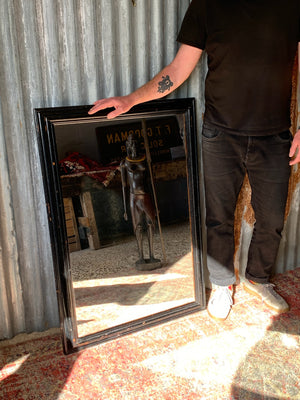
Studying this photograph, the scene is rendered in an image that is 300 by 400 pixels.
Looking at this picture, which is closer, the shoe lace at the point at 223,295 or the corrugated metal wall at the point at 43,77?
the corrugated metal wall at the point at 43,77

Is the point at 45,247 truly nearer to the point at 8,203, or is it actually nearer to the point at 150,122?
the point at 8,203

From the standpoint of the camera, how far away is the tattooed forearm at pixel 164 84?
89.7 inches

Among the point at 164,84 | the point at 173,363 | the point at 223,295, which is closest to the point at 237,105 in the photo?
the point at 164,84

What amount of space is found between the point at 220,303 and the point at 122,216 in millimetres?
891

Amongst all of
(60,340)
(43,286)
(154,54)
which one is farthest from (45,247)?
(154,54)

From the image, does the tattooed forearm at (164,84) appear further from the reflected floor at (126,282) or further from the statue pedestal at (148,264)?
the statue pedestal at (148,264)

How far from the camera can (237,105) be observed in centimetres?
225

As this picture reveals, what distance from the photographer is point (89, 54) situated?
2.18 meters

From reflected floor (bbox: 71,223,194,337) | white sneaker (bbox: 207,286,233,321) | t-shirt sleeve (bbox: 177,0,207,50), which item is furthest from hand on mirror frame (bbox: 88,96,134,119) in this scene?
white sneaker (bbox: 207,286,233,321)

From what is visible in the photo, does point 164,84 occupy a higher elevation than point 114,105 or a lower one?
higher

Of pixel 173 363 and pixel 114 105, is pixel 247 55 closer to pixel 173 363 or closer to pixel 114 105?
pixel 114 105

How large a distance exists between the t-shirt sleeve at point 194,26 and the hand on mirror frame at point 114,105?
496 millimetres

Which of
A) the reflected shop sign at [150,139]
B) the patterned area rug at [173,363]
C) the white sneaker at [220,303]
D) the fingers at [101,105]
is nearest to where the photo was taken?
the patterned area rug at [173,363]

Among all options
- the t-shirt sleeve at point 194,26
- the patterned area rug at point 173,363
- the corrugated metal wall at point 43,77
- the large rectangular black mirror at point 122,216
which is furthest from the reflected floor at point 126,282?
the t-shirt sleeve at point 194,26
